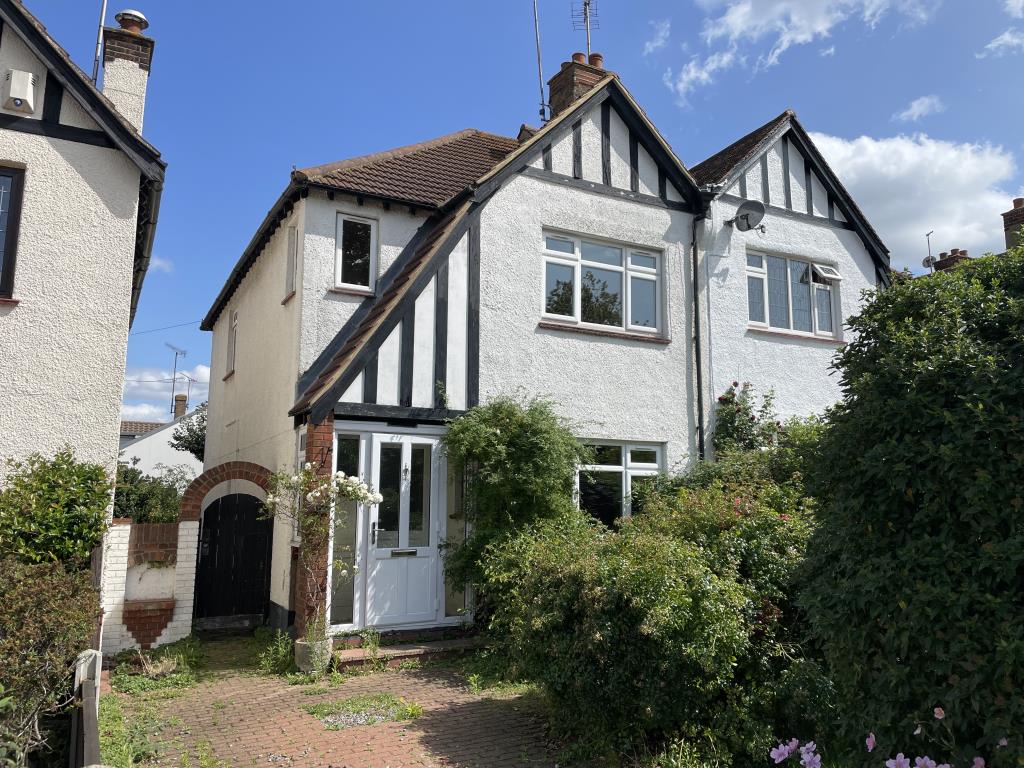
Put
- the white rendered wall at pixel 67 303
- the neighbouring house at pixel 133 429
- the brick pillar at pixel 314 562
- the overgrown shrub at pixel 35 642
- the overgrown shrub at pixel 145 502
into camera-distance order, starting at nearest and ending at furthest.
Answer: the overgrown shrub at pixel 35 642
the white rendered wall at pixel 67 303
the brick pillar at pixel 314 562
the overgrown shrub at pixel 145 502
the neighbouring house at pixel 133 429

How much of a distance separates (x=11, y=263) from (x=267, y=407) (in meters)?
4.23

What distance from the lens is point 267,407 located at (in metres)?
11.6

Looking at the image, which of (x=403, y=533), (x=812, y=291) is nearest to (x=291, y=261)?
(x=403, y=533)

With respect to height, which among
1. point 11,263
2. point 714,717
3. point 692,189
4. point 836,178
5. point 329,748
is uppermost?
point 836,178

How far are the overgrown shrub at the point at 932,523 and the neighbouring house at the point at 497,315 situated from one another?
625 centimetres

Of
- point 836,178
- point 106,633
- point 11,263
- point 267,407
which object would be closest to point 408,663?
point 106,633

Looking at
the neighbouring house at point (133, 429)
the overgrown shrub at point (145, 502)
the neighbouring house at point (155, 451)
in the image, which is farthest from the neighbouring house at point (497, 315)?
the neighbouring house at point (133, 429)

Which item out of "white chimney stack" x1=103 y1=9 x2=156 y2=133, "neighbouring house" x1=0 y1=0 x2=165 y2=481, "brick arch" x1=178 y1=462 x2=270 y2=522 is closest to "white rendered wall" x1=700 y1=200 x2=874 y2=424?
"brick arch" x1=178 y1=462 x2=270 y2=522

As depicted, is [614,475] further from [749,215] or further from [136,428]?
[136,428]

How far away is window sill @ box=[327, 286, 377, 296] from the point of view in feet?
33.6

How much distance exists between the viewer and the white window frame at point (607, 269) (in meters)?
11.1

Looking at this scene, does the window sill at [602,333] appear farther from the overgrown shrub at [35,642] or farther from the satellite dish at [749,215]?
the overgrown shrub at [35,642]

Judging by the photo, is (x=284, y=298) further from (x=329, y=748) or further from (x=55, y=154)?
(x=329, y=748)

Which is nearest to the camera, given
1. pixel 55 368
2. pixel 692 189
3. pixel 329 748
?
pixel 329 748
